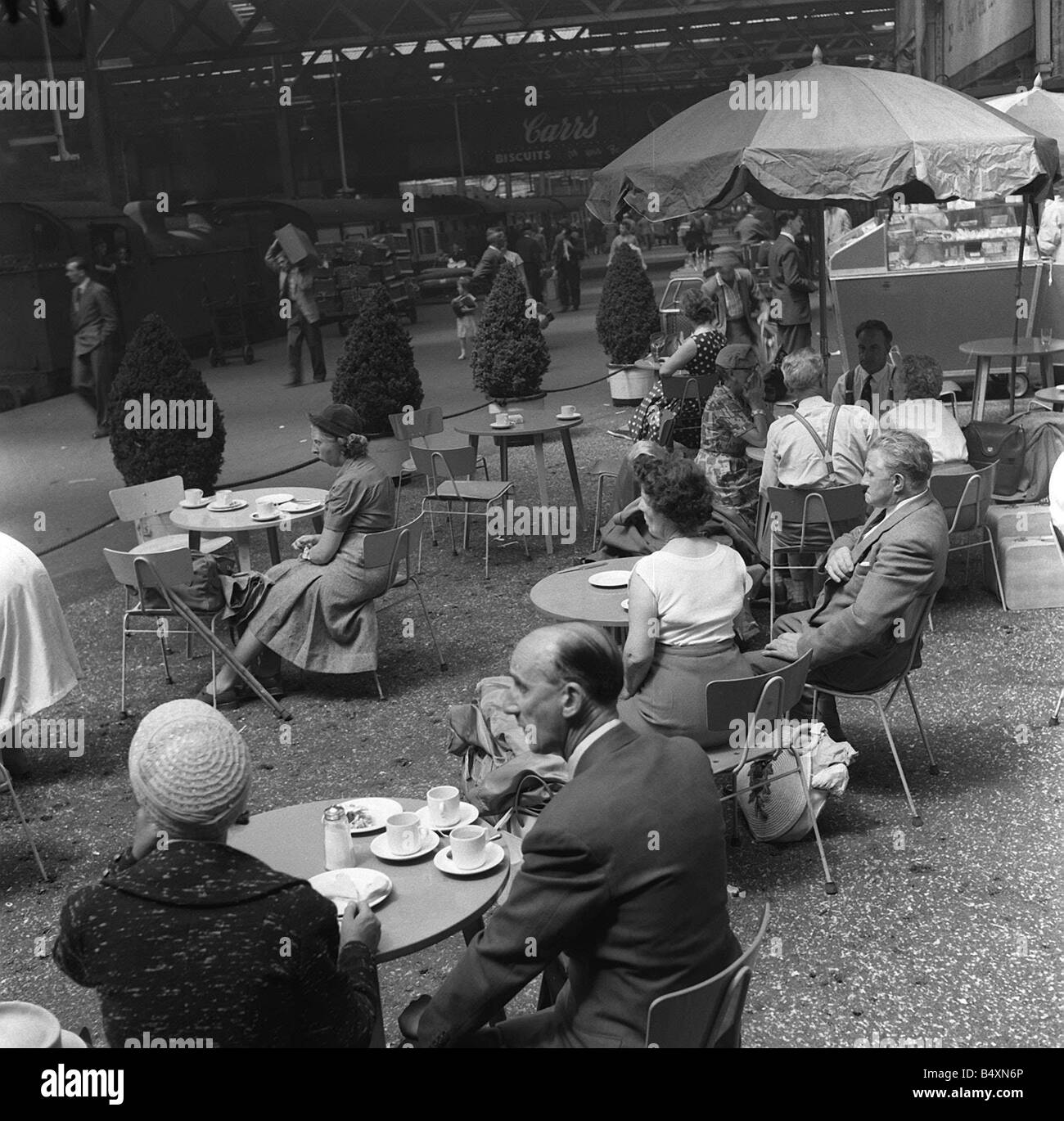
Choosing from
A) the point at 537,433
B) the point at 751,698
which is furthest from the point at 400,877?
the point at 537,433

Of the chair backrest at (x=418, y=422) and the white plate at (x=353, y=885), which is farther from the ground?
the chair backrest at (x=418, y=422)

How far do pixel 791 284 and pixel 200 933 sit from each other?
1229cm

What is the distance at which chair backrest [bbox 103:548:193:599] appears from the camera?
6.74 m

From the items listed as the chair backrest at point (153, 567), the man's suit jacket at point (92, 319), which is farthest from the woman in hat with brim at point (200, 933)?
the man's suit jacket at point (92, 319)

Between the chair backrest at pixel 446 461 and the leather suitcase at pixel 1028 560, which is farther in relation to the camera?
the chair backrest at pixel 446 461

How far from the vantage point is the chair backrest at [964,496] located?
7211mm

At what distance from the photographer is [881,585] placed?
206 inches

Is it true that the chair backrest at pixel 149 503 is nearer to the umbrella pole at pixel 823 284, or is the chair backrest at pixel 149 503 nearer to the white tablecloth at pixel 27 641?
the white tablecloth at pixel 27 641

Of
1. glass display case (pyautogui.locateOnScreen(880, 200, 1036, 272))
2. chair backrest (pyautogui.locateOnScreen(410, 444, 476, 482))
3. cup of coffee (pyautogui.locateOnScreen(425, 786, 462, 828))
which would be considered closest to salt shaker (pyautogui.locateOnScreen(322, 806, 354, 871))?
cup of coffee (pyautogui.locateOnScreen(425, 786, 462, 828))

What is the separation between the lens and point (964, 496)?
726 cm

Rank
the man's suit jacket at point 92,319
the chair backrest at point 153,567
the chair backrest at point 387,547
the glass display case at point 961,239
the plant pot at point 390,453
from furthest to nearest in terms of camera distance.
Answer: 1. the man's suit jacket at point 92,319
2. the glass display case at point 961,239
3. the plant pot at point 390,453
4. the chair backrest at point 387,547
5. the chair backrest at point 153,567

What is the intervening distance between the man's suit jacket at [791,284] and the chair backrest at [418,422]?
16.0ft
